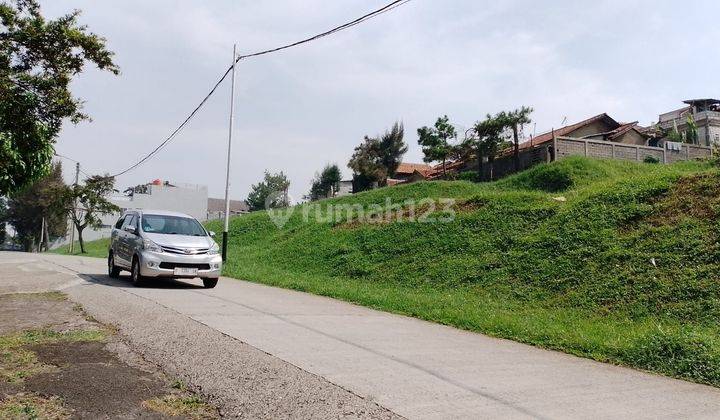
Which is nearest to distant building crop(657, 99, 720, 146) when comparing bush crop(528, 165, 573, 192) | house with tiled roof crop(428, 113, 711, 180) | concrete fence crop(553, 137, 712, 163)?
house with tiled roof crop(428, 113, 711, 180)

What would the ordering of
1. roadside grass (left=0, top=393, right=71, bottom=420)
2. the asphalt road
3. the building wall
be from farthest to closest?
the building wall
the asphalt road
roadside grass (left=0, top=393, right=71, bottom=420)

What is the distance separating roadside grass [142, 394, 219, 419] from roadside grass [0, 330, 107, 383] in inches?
50.7

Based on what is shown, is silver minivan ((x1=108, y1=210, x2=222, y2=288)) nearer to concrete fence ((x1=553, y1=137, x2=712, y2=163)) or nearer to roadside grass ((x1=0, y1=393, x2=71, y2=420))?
roadside grass ((x1=0, y1=393, x2=71, y2=420))

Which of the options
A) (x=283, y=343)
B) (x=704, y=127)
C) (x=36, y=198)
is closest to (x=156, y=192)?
(x=36, y=198)

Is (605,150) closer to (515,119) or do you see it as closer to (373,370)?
(515,119)

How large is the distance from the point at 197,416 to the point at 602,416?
119 inches

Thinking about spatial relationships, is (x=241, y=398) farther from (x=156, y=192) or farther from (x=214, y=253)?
(x=156, y=192)

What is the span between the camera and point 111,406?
375cm

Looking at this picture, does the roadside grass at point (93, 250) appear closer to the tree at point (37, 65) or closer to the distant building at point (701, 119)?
the tree at point (37, 65)

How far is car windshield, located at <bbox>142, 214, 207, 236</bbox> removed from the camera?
12.2 m

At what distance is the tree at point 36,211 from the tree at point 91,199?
367cm

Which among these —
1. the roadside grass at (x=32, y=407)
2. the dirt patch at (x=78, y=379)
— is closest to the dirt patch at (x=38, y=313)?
the dirt patch at (x=78, y=379)

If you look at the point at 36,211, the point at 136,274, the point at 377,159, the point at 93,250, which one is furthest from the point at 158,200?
the point at 136,274

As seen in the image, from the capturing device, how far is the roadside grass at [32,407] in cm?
349
